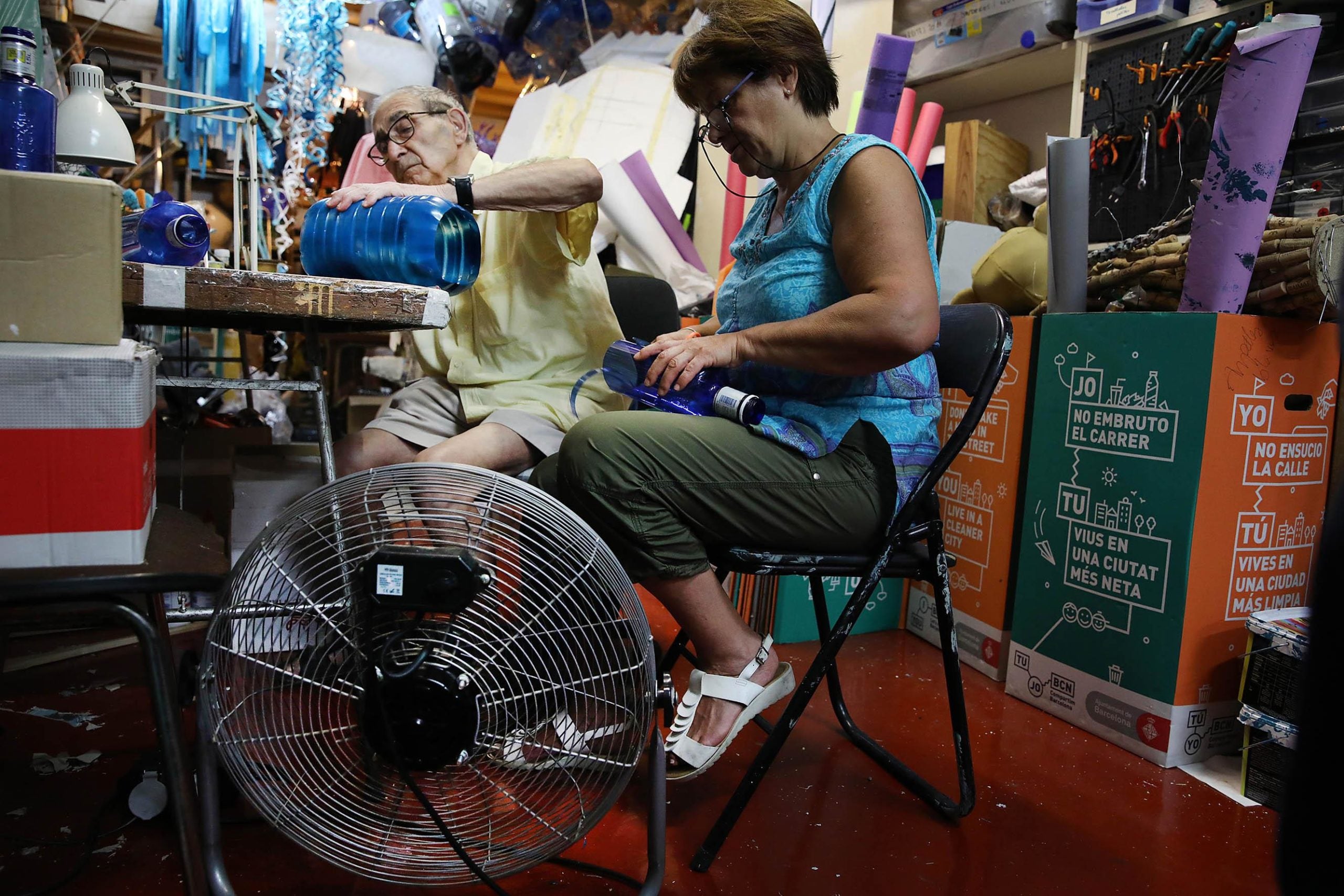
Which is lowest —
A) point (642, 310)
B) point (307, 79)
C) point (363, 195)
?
point (642, 310)

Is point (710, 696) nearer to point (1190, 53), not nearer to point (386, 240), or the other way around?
point (386, 240)

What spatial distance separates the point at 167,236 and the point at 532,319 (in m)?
0.68

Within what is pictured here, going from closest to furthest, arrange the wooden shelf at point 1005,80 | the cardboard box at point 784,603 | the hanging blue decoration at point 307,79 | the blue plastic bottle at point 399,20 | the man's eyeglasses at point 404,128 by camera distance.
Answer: the man's eyeglasses at point 404,128 < the cardboard box at point 784,603 < the wooden shelf at point 1005,80 < the hanging blue decoration at point 307,79 < the blue plastic bottle at point 399,20

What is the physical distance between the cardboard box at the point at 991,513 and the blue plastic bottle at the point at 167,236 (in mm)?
1552

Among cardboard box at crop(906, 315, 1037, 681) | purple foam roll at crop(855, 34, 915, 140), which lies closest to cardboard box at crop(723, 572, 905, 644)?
cardboard box at crop(906, 315, 1037, 681)

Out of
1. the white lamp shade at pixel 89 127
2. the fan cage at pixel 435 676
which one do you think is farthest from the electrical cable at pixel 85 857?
the white lamp shade at pixel 89 127

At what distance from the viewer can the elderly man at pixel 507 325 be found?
5.42 feet

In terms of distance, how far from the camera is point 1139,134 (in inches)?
90.1

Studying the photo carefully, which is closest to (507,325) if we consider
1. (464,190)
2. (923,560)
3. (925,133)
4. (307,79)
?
Result: (464,190)

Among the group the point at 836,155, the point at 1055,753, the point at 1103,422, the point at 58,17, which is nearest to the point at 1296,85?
the point at 1103,422

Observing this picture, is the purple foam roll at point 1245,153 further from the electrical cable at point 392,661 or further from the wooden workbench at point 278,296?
the electrical cable at point 392,661

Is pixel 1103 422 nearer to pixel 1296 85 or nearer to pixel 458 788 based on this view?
pixel 1296 85

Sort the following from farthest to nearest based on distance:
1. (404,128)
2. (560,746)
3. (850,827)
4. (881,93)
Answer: (881,93)
(404,128)
(850,827)
(560,746)

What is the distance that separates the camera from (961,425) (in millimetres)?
1275
